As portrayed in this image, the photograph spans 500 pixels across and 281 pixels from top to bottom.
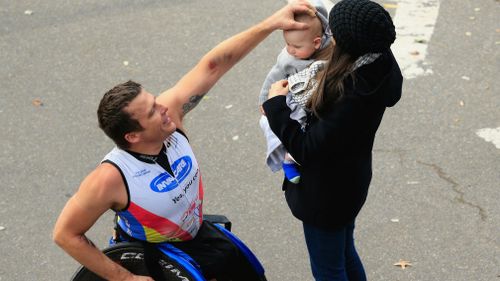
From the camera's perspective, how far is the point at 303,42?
3508 millimetres

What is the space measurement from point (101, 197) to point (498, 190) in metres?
3.04

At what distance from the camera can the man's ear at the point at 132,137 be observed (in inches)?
136

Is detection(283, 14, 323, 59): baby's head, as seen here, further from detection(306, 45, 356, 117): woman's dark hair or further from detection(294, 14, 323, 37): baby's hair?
detection(306, 45, 356, 117): woman's dark hair

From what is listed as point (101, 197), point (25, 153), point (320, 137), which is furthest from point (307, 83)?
point (25, 153)

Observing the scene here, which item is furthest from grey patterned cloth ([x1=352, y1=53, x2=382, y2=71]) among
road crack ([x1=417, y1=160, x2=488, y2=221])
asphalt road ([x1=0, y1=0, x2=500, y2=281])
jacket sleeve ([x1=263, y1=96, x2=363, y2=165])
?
road crack ([x1=417, y1=160, x2=488, y2=221])

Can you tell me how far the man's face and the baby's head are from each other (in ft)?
2.10

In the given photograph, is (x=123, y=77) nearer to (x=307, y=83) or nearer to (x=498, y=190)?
(x=498, y=190)

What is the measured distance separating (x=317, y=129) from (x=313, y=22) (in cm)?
55

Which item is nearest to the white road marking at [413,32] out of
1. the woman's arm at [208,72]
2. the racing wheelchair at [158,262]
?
the woman's arm at [208,72]

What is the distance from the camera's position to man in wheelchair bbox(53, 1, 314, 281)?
11.2ft

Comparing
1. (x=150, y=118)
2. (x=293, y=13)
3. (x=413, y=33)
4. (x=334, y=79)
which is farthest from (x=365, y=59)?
(x=413, y=33)

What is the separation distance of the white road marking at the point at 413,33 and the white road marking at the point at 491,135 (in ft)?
2.89

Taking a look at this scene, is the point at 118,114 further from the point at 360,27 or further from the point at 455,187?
the point at 455,187

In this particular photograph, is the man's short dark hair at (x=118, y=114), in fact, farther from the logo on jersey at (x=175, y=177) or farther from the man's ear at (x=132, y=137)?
the logo on jersey at (x=175, y=177)
